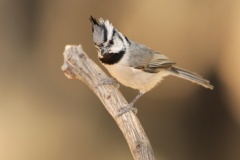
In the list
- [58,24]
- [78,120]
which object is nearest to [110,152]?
[78,120]

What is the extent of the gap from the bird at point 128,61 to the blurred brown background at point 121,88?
3.40 feet

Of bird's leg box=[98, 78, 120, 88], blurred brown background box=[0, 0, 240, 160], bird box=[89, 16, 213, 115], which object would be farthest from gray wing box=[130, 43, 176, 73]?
blurred brown background box=[0, 0, 240, 160]

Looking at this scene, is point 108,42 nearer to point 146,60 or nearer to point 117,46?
point 117,46

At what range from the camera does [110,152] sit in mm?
3922

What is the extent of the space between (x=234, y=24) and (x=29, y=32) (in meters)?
1.54

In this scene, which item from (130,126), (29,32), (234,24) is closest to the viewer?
(130,126)

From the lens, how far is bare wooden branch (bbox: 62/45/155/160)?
2.20m

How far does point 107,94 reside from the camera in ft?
7.86

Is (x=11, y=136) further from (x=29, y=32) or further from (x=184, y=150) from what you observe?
(x=184, y=150)

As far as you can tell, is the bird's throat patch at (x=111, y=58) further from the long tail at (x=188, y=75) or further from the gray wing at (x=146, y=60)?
A: the long tail at (x=188, y=75)

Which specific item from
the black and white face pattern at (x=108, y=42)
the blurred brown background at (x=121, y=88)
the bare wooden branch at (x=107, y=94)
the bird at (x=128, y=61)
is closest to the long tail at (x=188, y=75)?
the bird at (x=128, y=61)

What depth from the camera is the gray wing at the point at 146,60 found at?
2.66m

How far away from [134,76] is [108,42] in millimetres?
296

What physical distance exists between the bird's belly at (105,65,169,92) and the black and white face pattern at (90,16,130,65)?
49mm
